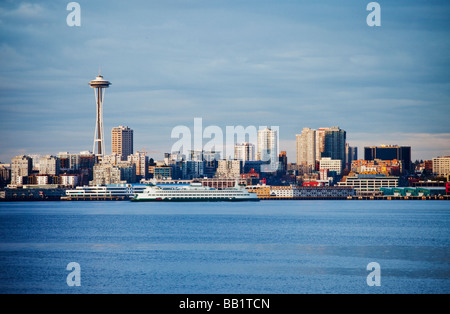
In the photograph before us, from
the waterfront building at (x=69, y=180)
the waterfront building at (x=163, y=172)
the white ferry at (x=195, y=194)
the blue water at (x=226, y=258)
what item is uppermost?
the waterfront building at (x=163, y=172)

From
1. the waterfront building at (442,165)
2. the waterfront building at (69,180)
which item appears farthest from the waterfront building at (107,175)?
the waterfront building at (442,165)

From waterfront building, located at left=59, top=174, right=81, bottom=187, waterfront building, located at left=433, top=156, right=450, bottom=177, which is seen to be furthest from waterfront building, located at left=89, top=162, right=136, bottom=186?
waterfront building, located at left=433, top=156, right=450, bottom=177

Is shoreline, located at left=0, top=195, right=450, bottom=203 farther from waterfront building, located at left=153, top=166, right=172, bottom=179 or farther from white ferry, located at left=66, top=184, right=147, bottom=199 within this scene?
waterfront building, located at left=153, top=166, right=172, bottom=179

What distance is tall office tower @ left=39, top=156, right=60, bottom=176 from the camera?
155 metres

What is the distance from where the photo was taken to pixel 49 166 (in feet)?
511

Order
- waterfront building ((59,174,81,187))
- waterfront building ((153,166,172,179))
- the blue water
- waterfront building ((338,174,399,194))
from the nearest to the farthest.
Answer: the blue water → waterfront building ((338,174,399,194)) → waterfront building ((59,174,81,187)) → waterfront building ((153,166,172,179))

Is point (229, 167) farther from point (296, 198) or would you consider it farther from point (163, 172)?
point (296, 198)

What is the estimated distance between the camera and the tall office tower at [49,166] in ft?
509

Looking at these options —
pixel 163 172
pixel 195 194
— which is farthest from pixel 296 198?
pixel 163 172

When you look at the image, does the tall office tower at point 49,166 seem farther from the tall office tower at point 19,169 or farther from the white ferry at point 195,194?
the white ferry at point 195,194

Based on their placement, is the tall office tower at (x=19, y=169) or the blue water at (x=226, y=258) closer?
the blue water at (x=226, y=258)

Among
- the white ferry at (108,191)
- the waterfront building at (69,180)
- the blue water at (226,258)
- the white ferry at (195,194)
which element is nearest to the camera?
the blue water at (226,258)
